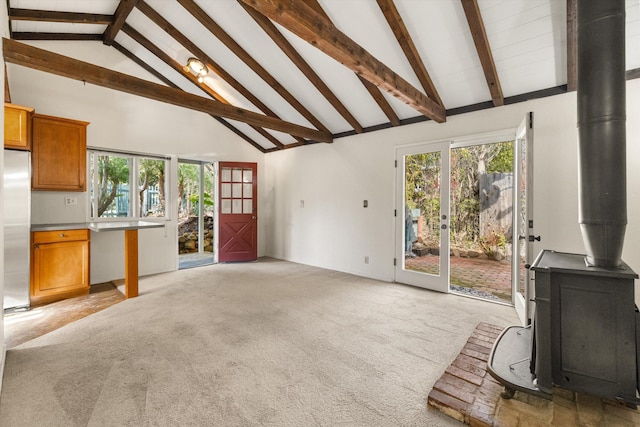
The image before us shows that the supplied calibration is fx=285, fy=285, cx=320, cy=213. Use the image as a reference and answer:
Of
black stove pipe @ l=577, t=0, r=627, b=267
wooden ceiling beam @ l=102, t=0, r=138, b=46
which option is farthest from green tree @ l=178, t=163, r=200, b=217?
black stove pipe @ l=577, t=0, r=627, b=267

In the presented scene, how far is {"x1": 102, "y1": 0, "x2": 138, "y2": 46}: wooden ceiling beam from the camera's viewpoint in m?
3.64

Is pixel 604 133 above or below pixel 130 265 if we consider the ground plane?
above

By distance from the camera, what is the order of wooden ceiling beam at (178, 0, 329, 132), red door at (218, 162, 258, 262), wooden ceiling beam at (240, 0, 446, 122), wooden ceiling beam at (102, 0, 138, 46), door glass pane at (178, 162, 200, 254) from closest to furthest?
wooden ceiling beam at (240, 0, 446, 122) → wooden ceiling beam at (178, 0, 329, 132) → wooden ceiling beam at (102, 0, 138, 46) → red door at (218, 162, 258, 262) → door glass pane at (178, 162, 200, 254)

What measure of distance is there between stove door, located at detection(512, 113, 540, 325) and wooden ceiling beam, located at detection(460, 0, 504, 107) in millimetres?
529

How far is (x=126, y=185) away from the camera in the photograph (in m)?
4.90

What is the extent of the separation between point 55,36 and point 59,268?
3345mm

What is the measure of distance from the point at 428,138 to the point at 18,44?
4.66 meters

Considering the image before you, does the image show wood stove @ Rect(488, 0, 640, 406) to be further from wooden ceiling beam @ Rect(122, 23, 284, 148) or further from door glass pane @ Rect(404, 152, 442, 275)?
wooden ceiling beam @ Rect(122, 23, 284, 148)

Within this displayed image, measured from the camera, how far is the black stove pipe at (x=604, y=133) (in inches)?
66.6

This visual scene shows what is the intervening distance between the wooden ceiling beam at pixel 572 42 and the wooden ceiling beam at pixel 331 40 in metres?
1.35

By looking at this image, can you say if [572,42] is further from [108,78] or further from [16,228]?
[16,228]

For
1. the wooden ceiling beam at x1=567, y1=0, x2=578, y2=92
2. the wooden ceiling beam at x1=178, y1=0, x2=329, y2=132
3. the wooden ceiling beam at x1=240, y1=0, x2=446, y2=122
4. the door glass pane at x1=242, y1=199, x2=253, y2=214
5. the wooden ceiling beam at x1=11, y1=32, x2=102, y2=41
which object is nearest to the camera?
the wooden ceiling beam at x1=240, y1=0, x2=446, y2=122

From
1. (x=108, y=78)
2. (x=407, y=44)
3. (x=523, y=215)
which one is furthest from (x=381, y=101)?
(x=108, y=78)

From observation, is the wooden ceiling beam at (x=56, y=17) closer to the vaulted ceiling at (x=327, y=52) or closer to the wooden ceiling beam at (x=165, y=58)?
the vaulted ceiling at (x=327, y=52)
